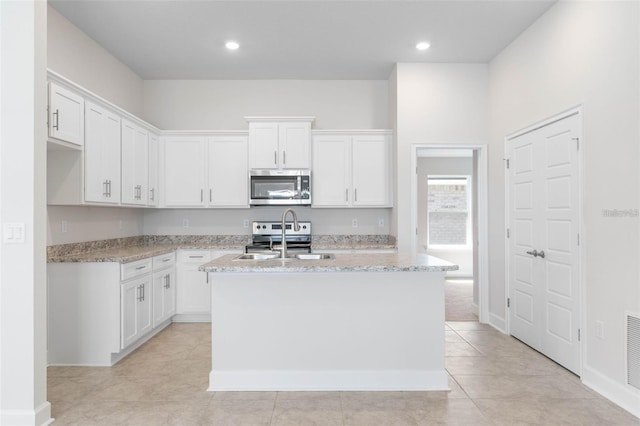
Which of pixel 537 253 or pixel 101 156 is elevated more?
pixel 101 156

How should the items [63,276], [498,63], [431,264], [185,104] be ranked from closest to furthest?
[431,264], [63,276], [498,63], [185,104]

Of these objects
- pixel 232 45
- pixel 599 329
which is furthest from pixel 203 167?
pixel 599 329

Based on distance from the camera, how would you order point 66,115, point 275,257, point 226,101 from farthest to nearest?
1. point 226,101
2. point 275,257
3. point 66,115

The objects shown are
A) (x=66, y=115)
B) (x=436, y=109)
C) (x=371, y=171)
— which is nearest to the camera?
(x=66, y=115)

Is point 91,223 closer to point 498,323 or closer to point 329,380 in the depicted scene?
point 329,380

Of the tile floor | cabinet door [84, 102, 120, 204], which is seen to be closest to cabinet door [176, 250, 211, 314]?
cabinet door [84, 102, 120, 204]

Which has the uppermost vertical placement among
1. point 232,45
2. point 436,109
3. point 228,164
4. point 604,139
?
point 232,45

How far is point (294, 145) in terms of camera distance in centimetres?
483

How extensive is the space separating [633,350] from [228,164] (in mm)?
4332

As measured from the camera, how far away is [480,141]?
4586mm
